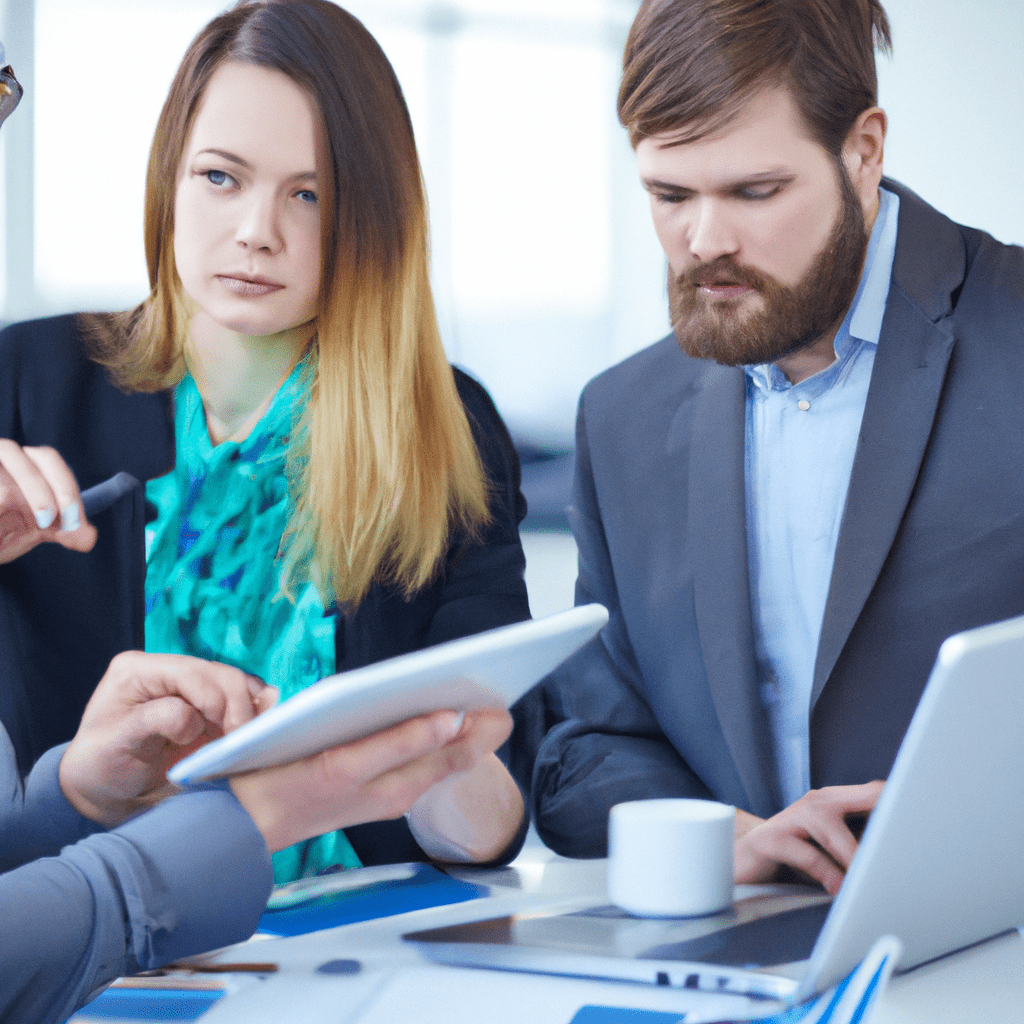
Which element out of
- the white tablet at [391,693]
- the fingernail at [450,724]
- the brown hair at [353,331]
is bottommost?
the fingernail at [450,724]

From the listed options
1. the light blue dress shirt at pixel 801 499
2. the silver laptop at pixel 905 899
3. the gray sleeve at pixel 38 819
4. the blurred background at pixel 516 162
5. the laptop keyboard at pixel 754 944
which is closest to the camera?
the silver laptop at pixel 905 899

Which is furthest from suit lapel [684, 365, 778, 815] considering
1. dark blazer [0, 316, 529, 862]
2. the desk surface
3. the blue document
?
the desk surface

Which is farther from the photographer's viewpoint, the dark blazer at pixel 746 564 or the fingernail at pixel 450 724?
the dark blazer at pixel 746 564

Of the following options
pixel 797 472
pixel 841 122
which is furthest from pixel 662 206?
pixel 797 472

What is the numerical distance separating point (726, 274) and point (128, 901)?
1125mm

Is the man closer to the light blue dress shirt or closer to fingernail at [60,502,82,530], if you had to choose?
the light blue dress shirt

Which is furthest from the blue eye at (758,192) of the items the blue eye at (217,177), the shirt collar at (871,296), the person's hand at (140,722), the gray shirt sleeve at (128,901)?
the gray shirt sleeve at (128,901)

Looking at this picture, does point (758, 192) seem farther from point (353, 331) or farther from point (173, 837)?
point (173, 837)

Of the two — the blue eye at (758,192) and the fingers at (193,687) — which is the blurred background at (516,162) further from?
the fingers at (193,687)

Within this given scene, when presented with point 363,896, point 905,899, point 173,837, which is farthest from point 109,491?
point 905,899

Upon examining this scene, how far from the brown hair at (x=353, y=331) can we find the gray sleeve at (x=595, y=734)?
19 cm

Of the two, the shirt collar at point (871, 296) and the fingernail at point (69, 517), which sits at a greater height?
the shirt collar at point (871, 296)

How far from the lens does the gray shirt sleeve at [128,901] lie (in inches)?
27.6

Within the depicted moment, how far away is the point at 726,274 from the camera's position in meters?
1.55
